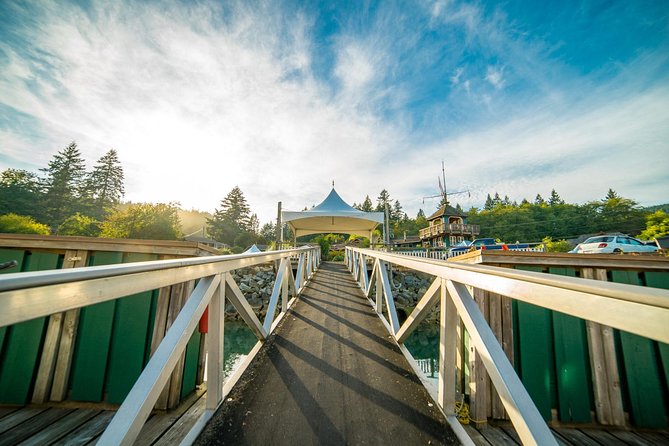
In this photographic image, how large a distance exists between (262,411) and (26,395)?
6.98ft

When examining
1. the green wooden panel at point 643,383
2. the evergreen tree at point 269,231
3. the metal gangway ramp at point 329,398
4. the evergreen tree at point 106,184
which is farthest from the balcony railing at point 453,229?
the evergreen tree at point 106,184

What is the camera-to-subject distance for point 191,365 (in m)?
2.11

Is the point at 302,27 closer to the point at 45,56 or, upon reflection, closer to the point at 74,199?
the point at 45,56

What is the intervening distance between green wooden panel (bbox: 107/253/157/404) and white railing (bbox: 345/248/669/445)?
7.92ft

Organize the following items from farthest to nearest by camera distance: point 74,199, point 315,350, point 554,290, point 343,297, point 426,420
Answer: point 74,199
point 343,297
point 315,350
point 426,420
point 554,290

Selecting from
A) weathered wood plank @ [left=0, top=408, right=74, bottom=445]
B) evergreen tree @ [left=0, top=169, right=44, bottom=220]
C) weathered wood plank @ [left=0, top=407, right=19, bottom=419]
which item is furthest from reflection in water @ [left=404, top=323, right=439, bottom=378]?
evergreen tree @ [left=0, top=169, right=44, bottom=220]

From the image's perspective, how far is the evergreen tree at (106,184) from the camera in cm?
3762

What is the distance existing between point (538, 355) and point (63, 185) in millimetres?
50985

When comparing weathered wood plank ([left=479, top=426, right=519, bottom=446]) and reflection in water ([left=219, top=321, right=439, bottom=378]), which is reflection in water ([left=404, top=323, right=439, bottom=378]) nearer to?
reflection in water ([left=219, top=321, right=439, bottom=378])

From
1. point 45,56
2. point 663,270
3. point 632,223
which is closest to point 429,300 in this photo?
point 663,270

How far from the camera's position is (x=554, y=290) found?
773 mm

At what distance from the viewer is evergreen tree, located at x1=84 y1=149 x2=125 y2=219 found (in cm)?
3762

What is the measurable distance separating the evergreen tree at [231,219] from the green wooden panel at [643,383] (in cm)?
4469

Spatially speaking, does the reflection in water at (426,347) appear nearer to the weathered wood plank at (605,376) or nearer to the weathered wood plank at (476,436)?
the weathered wood plank at (605,376)
